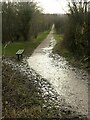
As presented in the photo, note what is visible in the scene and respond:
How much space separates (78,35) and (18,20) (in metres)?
18.4

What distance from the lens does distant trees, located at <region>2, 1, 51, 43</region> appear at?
35.5m

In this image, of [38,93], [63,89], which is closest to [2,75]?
[38,93]

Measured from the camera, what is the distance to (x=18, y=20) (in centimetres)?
3822

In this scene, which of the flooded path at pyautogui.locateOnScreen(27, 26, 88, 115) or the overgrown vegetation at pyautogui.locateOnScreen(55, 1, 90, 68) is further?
the overgrown vegetation at pyautogui.locateOnScreen(55, 1, 90, 68)

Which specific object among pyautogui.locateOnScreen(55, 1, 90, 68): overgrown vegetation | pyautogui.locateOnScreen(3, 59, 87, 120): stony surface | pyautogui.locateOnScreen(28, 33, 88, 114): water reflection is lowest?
pyautogui.locateOnScreen(28, 33, 88, 114): water reflection

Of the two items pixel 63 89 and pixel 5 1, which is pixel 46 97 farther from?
pixel 5 1

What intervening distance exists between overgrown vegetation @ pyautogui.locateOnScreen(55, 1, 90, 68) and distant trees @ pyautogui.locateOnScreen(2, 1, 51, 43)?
12.2m

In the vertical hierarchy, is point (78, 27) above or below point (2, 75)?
above

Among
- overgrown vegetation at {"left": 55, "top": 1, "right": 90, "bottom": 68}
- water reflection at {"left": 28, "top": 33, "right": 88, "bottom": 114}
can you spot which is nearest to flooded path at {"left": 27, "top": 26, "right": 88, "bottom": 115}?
water reflection at {"left": 28, "top": 33, "right": 88, "bottom": 114}

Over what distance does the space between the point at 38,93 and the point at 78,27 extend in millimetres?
11173

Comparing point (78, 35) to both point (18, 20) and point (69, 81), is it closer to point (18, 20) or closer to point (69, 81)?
point (69, 81)

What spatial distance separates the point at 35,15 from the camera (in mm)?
41969

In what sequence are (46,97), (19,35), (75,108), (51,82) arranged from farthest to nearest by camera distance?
1. (19,35)
2. (51,82)
3. (46,97)
4. (75,108)

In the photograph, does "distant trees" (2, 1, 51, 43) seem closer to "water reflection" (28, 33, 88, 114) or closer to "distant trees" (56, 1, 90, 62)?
"distant trees" (56, 1, 90, 62)
